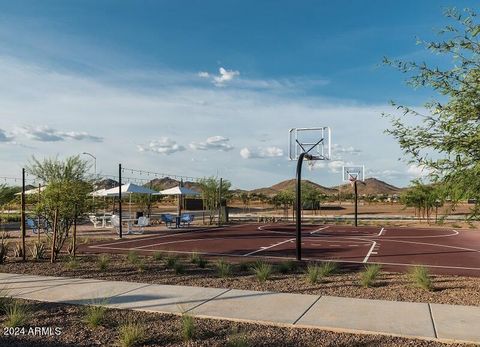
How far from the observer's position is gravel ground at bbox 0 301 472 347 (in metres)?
6.04

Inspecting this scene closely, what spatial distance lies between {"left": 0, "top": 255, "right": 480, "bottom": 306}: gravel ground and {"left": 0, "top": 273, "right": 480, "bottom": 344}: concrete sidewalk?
58 centimetres

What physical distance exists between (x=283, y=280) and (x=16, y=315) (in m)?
5.47

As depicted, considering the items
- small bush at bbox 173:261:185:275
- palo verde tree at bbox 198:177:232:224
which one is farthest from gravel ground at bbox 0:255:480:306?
palo verde tree at bbox 198:177:232:224

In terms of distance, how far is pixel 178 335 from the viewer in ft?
20.7

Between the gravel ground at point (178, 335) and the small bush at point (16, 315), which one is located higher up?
the small bush at point (16, 315)

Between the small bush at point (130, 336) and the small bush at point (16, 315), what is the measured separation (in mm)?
1618

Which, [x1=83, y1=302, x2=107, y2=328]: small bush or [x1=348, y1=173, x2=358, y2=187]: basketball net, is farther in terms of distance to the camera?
[x1=348, y1=173, x2=358, y2=187]: basketball net

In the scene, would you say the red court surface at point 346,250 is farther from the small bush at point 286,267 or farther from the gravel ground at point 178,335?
the gravel ground at point 178,335

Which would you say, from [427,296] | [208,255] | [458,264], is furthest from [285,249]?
[427,296]

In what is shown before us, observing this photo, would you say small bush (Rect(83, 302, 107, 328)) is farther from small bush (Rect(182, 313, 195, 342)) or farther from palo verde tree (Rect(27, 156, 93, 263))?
palo verde tree (Rect(27, 156, 93, 263))

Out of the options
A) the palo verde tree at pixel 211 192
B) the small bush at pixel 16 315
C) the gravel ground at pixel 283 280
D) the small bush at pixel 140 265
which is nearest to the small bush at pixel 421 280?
the gravel ground at pixel 283 280

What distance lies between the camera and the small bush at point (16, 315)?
669 centimetres

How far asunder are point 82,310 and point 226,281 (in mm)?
3443

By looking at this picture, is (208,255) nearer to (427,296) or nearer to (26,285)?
(26,285)
